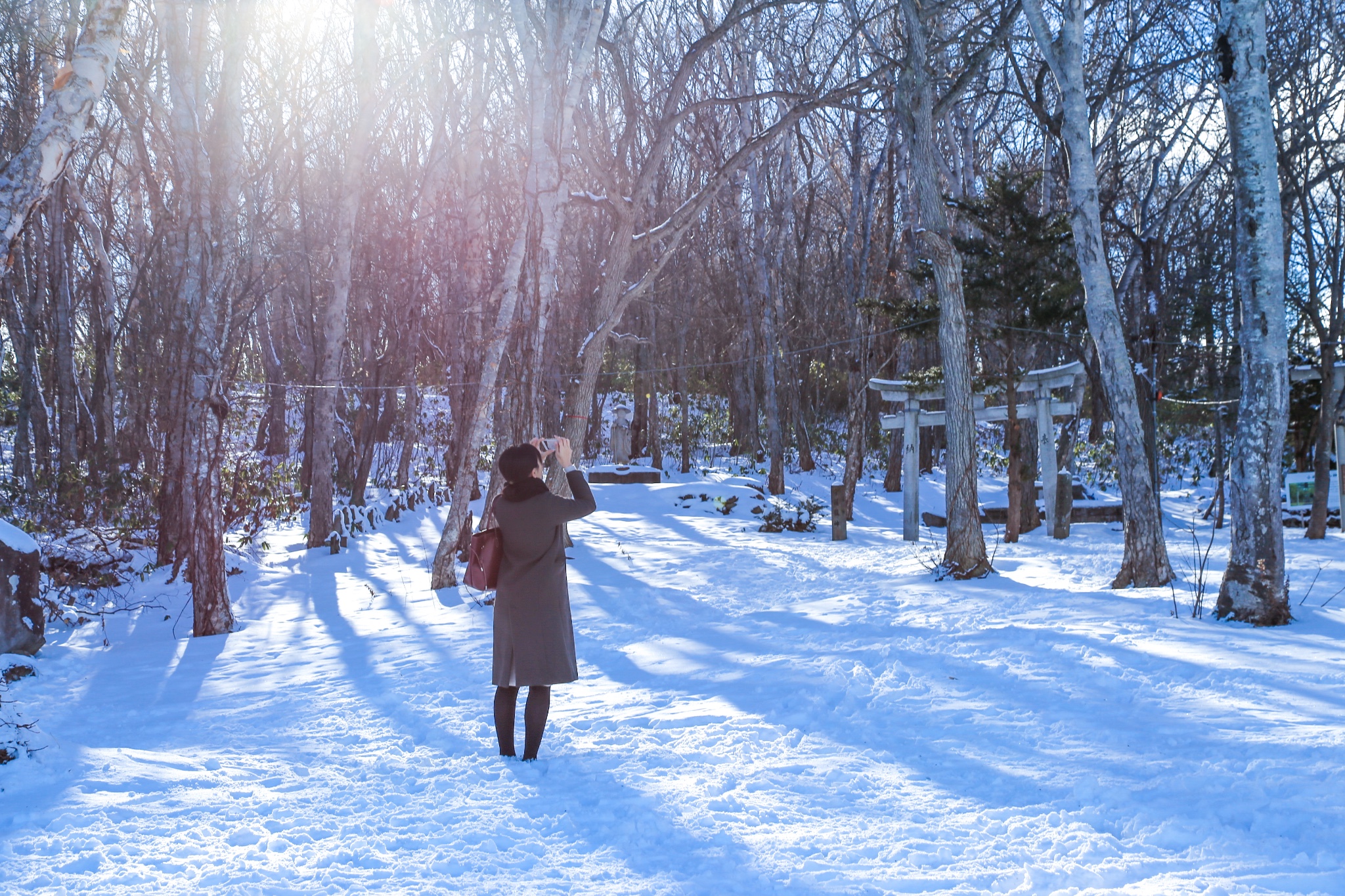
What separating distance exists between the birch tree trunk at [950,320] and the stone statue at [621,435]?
1641 centimetres

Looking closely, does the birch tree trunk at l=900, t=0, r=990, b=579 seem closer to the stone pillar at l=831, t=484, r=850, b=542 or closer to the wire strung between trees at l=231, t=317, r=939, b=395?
the wire strung between trees at l=231, t=317, r=939, b=395

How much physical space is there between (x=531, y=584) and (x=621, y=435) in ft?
73.3

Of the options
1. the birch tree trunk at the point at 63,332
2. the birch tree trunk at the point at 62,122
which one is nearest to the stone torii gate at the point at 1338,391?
the birch tree trunk at the point at 62,122

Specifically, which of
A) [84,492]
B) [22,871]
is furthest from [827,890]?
[84,492]

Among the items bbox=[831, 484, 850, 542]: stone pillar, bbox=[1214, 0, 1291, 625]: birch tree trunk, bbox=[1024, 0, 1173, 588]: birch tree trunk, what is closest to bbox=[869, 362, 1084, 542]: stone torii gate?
bbox=[831, 484, 850, 542]: stone pillar

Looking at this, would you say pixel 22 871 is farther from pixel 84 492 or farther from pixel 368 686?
pixel 84 492

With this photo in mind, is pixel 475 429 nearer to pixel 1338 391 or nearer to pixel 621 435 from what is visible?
pixel 1338 391

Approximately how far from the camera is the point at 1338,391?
45.7ft

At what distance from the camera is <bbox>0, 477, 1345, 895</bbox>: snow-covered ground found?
321 centimetres

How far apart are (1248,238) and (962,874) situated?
5847 millimetres

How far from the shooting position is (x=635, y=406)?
28078 mm

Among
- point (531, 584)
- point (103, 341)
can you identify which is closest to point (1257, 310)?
point (531, 584)

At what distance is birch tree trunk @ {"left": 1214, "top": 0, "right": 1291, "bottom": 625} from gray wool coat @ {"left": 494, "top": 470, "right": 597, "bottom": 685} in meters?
5.39

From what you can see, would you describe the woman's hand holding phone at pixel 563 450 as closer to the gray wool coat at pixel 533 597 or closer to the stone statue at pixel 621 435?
the gray wool coat at pixel 533 597
